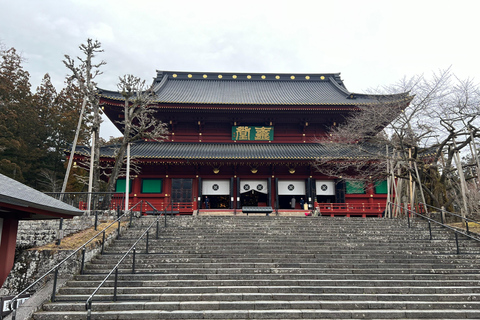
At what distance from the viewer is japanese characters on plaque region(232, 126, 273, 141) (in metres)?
21.2

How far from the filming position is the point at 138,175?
19.0 metres

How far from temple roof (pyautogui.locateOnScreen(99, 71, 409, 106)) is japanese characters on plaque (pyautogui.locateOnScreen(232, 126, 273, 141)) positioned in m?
2.03

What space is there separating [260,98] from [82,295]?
19.2 meters

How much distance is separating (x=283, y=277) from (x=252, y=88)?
21.0 meters

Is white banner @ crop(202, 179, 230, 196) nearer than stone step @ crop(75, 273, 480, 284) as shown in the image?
No

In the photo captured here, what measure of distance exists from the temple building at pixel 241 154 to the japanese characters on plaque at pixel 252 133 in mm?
69

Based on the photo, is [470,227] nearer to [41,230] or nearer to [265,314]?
[265,314]

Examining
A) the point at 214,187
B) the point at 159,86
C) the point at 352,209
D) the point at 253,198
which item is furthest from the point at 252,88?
the point at 352,209

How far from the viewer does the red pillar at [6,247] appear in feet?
24.4

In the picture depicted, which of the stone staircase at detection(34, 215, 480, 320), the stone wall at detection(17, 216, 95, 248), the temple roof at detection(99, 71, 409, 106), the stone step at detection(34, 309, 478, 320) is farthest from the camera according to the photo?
the temple roof at detection(99, 71, 409, 106)

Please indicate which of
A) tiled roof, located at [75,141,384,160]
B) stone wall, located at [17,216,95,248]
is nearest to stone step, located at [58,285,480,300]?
stone wall, located at [17,216,95,248]

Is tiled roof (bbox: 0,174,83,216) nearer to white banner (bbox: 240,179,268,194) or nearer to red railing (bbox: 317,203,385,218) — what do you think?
white banner (bbox: 240,179,268,194)

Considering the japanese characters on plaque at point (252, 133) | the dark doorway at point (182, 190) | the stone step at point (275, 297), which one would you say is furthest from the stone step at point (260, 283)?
the japanese characters on plaque at point (252, 133)

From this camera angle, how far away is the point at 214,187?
19312 mm
